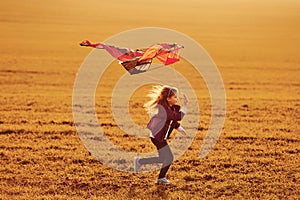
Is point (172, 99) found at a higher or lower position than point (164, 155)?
higher

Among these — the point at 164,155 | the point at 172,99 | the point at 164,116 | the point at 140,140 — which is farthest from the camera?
the point at 140,140

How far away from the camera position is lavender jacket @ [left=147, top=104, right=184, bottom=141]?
24.0 ft

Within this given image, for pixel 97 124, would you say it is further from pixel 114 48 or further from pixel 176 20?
pixel 176 20

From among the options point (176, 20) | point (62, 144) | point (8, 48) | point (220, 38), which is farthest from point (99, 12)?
point (62, 144)

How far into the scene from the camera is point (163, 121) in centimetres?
733

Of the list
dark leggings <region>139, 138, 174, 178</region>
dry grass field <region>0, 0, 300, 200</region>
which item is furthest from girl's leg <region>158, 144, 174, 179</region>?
dry grass field <region>0, 0, 300, 200</region>

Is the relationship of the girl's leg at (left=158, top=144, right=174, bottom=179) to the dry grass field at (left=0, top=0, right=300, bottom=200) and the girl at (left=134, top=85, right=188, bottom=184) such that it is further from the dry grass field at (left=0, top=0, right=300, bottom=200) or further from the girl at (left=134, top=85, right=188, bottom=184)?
the dry grass field at (left=0, top=0, right=300, bottom=200)

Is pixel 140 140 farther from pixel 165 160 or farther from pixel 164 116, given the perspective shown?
pixel 164 116

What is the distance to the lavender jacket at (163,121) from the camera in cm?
732

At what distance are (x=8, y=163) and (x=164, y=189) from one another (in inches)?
134

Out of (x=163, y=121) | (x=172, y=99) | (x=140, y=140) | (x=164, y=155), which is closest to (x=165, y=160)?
(x=164, y=155)

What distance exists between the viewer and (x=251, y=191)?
7430 mm

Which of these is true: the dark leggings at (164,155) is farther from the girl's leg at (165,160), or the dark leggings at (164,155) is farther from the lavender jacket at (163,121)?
the lavender jacket at (163,121)

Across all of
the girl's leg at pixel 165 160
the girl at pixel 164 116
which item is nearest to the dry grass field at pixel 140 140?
the girl's leg at pixel 165 160
